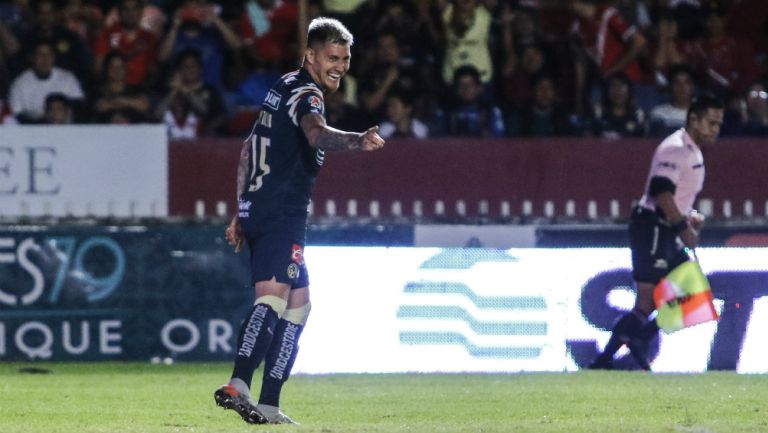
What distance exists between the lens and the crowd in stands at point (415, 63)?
1489 cm

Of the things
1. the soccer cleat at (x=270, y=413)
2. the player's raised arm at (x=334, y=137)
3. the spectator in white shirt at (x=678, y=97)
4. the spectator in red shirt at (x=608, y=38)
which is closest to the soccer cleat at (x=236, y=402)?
the soccer cleat at (x=270, y=413)

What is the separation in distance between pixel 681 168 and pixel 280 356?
4356 millimetres

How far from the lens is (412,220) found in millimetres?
13211

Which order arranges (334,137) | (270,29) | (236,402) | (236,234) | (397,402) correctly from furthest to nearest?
1. (270,29)
2. (397,402)
3. (236,234)
4. (236,402)
5. (334,137)

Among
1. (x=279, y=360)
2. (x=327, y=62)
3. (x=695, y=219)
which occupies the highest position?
(x=327, y=62)

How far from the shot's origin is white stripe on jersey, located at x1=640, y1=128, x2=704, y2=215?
469 inches

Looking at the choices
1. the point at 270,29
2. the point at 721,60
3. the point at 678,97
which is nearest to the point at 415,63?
the point at 270,29

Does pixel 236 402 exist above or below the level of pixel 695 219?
below

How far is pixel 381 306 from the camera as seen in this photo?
12805mm

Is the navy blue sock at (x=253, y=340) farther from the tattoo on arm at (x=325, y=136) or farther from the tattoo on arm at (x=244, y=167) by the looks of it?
the tattoo on arm at (x=325, y=136)

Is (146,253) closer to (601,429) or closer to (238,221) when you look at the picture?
(238,221)

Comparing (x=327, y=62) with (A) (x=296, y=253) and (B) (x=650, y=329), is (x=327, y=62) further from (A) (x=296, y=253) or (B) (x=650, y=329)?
(B) (x=650, y=329)

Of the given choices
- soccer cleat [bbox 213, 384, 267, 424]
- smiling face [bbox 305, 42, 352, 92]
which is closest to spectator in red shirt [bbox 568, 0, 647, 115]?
smiling face [bbox 305, 42, 352, 92]

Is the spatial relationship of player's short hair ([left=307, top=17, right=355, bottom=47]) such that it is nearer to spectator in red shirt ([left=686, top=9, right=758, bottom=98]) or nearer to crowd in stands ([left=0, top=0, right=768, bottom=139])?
crowd in stands ([left=0, top=0, right=768, bottom=139])
